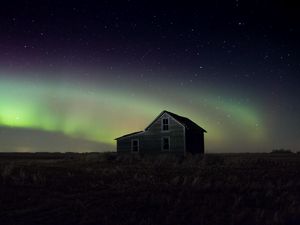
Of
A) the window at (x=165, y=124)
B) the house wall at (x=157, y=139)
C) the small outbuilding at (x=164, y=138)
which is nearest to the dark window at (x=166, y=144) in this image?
the small outbuilding at (x=164, y=138)

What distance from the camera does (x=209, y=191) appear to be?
14.7 meters

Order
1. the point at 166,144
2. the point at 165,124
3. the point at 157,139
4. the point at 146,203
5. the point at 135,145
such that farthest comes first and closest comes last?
the point at 135,145, the point at 157,139, the point at 165,124, the point at 166,144, the point at 146,203

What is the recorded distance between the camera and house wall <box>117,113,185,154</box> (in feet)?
136

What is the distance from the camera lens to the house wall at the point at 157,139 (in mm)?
41438

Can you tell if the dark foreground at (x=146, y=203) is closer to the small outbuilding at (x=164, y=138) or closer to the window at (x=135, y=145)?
the small outbuilding at (x=164, y=138)

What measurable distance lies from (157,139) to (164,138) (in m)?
0.86

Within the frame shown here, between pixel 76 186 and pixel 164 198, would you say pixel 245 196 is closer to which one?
pixel 164 198

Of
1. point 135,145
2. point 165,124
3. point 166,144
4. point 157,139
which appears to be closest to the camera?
point 166,144

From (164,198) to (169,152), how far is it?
29097 mm

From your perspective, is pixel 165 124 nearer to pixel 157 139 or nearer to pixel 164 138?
pixel 164 138

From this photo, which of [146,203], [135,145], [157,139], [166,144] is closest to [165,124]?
[157,139]

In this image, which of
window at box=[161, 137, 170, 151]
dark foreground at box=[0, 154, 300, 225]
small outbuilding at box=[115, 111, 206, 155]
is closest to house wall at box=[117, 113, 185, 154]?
small outbuilding at box=[115, 111, 206, 155]

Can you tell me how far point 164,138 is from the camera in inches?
1674

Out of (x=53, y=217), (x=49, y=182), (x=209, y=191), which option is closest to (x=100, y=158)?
(x=49, y=182)
